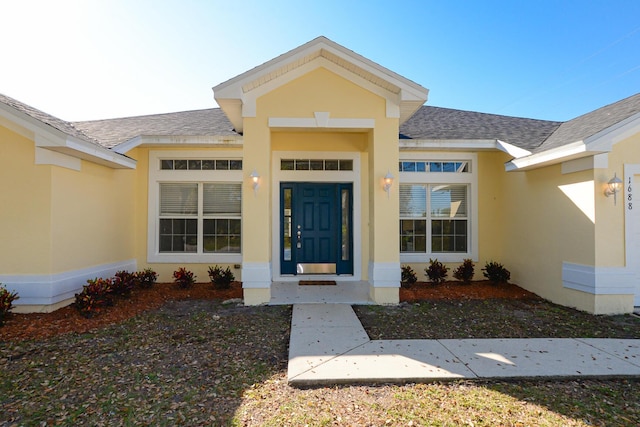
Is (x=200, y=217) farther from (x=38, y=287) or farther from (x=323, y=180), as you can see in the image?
(x=38, y=287)

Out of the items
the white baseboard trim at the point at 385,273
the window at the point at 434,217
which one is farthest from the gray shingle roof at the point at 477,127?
the white baseboard trim at the point at 385,273

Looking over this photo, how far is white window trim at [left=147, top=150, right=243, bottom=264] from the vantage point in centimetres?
812

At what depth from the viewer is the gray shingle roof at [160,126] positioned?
25.8 feet

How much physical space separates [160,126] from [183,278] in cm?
429

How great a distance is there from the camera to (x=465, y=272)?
791 cm

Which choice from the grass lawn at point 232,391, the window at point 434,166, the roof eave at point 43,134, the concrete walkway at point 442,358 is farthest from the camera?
the window at point 434,166

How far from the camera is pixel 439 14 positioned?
1395cm

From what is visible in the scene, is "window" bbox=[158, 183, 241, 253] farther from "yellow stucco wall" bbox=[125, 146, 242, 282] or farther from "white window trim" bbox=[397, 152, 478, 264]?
"white window trim" bbox=[397, 152, 478, 264]

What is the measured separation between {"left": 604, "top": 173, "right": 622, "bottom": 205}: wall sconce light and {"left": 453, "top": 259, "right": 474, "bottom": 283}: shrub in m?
3.13

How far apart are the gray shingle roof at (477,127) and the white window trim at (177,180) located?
480 cm

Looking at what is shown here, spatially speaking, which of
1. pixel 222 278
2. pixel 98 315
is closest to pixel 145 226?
pixel 222 278

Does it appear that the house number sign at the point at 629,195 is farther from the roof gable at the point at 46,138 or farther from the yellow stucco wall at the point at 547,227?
the roof gable at the point at 46,138

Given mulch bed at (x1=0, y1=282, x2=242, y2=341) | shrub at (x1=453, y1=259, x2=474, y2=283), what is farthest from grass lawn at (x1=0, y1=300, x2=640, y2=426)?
shrub at (x1=453, y1=259, x2=474, y2=283)

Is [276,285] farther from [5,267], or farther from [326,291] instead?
[5,267]
